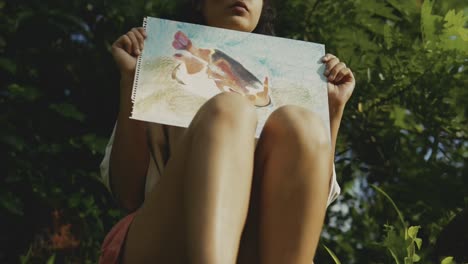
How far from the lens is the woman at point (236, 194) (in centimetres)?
125

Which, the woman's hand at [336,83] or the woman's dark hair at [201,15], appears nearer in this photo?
the woman's hand at [336,83]

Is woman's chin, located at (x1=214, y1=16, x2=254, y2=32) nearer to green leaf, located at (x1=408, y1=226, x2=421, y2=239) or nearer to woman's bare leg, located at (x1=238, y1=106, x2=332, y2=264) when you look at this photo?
woman's bare leg, located at (x1=238, y1=106, x2=332, y2=264)

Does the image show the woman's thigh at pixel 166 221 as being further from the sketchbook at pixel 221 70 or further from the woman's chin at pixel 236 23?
the woman's chin at pixel 236 23

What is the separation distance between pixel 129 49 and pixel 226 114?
51 cm

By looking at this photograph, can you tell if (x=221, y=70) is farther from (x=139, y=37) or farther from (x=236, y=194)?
(x=236, y=194)

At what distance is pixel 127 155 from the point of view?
5.86ft

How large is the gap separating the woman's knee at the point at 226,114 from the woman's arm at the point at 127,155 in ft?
1.50

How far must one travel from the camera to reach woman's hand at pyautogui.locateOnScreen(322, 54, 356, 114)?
1.69 metres

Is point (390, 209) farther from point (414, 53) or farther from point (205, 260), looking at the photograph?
point (205, 260)

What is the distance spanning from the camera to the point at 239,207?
130cm

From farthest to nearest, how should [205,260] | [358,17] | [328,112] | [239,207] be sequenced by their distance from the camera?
[358,17], [328,112], [239,207], [205,260]

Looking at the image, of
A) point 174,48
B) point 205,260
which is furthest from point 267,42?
point 205,260

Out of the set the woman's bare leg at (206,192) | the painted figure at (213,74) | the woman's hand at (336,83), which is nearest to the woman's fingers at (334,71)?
the woman's hand at (336,83)

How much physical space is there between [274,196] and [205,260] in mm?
246
